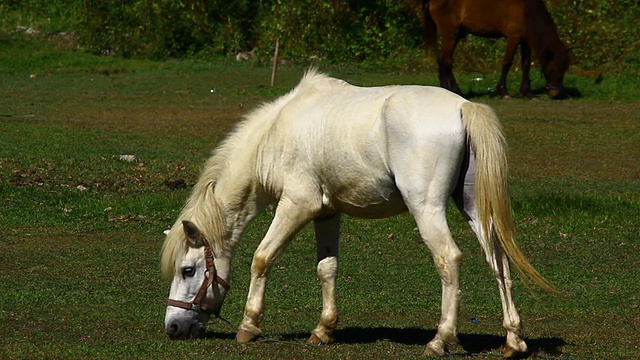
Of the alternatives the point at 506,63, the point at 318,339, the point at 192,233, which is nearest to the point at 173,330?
the point at 192,233

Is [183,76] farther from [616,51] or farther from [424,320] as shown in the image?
[424,320]

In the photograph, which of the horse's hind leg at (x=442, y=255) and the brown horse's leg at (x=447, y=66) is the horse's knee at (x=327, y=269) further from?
the brown horse's leg at (x=447, y=66)

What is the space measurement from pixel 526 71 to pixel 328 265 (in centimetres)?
1633

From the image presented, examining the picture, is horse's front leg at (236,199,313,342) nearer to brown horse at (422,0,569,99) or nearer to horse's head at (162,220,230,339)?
horse's head at (162,220,230,339)

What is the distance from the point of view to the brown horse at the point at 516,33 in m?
22.8

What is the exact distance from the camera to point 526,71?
23.0 m

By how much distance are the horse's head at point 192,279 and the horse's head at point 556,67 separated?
54.6 ft

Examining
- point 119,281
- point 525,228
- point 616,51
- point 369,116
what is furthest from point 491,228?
point 616,51

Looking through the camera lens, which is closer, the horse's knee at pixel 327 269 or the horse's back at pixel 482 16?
the horse's knee at pixel 327 269

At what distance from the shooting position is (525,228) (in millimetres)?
11656

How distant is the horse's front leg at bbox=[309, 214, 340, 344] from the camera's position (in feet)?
23.5

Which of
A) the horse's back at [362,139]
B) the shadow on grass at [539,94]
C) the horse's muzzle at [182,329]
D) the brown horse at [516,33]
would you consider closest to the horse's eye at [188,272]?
the horse's muzzle at [182,329]

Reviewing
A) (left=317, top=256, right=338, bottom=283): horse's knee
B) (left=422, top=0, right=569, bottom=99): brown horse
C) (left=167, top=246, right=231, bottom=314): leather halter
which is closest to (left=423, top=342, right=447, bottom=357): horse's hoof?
(left=317, top=256, right=338, bottom=283): horse's knee

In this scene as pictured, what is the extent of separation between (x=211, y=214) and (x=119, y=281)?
2267 mm
